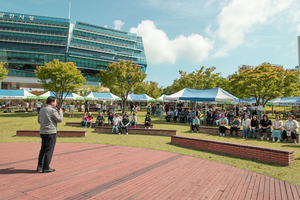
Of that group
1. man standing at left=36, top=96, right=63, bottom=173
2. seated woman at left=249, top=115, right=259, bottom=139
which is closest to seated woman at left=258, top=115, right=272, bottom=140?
seated woman at left=249, top=115, right=259, bottom=139

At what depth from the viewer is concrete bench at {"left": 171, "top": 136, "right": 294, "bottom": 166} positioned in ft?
16.8

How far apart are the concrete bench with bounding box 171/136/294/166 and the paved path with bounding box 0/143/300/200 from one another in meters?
1.27

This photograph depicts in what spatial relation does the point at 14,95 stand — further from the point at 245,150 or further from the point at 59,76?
the point at 245,150

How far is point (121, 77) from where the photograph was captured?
24859 millimetres

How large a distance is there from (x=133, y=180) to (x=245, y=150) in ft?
12.6

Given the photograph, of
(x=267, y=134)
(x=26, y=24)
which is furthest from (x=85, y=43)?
(x=267, y=134)

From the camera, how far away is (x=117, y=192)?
3320 mm

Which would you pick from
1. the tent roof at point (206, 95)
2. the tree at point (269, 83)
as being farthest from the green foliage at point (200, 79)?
the tent roof at point (206, 95)

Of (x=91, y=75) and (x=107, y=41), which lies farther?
(x=107, y=41)

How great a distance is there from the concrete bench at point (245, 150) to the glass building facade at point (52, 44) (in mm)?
55982

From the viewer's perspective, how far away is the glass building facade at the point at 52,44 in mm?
57906

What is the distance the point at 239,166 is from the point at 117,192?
3.40 metres

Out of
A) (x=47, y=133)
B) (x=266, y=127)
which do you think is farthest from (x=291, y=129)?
(x=47, y=133)

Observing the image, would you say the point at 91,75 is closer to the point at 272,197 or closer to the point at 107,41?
the point at 107,41
